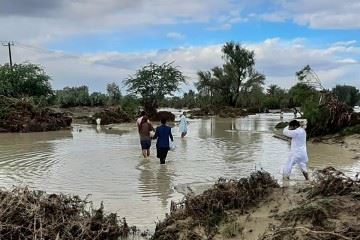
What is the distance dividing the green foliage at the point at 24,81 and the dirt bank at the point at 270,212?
42383 mm

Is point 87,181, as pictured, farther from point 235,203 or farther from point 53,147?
point 53,147

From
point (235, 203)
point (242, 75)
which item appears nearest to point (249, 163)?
point (235, 203)

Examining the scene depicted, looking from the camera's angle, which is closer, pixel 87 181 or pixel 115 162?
pixel 87 181

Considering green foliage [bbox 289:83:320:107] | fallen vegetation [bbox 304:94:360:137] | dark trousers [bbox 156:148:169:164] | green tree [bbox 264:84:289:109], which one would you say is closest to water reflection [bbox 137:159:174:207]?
dark trousers [bbox 156:148:169:164]

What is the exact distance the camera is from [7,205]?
7.46 metres

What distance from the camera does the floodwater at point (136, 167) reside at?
37.9ft

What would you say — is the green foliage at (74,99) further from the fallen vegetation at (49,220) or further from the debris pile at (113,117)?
the fallen vegetation at (49,220)

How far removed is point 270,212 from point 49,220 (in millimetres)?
3280

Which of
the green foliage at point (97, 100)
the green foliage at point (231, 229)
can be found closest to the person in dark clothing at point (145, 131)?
the green foliage at point (231, 229)

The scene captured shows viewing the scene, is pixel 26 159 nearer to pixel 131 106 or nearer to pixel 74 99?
pixel 131 106

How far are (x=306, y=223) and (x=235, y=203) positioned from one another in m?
1.48

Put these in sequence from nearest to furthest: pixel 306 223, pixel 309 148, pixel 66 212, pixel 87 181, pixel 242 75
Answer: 1. pixel 306 223
2. pixel 66 212
3. pixel 87 181
4. pixel 309 148
5. pixel 242 75

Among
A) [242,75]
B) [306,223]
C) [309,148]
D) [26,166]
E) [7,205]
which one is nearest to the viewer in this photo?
[306,223]

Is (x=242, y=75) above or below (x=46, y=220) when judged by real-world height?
above
